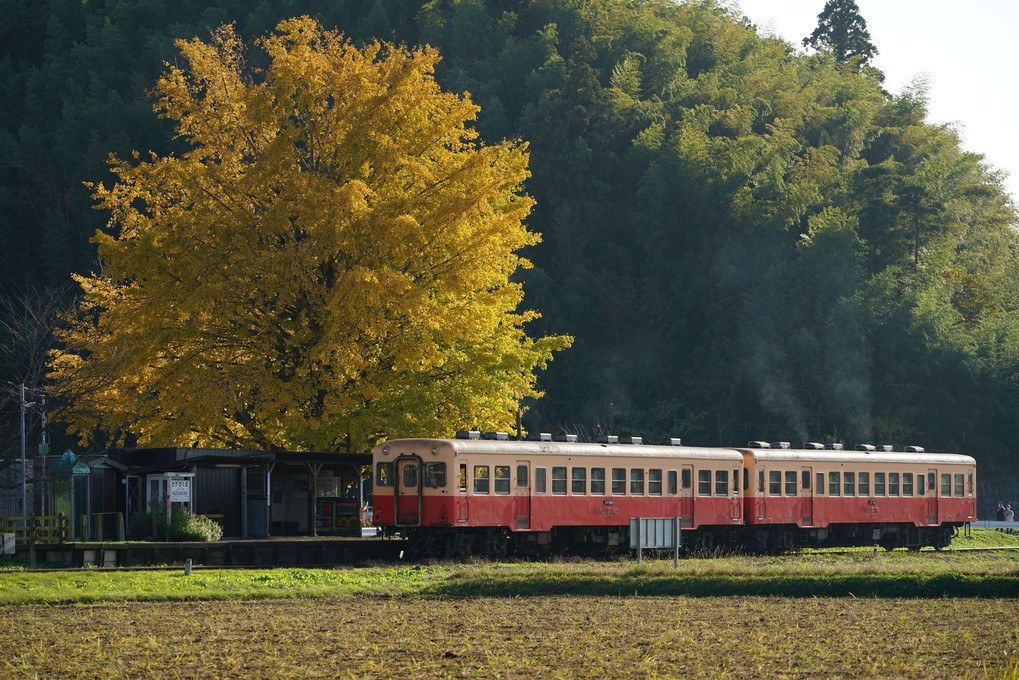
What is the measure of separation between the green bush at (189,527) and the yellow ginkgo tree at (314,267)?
312 cm

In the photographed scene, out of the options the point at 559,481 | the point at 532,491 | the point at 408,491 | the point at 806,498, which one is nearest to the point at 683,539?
the point at 559,481

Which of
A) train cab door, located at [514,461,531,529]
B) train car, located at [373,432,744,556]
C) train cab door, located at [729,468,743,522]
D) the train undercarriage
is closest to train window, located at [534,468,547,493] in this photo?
train car, located at [373,432,744,556]

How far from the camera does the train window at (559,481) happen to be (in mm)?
34344

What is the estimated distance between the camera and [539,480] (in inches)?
1340

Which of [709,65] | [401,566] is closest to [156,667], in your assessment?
[401,566]

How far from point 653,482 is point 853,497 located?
27.2 feet

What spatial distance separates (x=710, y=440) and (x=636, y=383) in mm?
7809

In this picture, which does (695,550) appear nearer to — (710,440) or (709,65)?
(710,440)

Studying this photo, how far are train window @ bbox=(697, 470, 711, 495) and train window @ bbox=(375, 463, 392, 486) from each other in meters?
9.48

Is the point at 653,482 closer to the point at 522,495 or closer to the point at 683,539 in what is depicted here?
the point at 683,539

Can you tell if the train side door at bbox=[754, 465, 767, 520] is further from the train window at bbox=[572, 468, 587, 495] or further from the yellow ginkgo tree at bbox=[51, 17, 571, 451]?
the yellow ginkgo tree at bbox=[51, 17, 571, 451]

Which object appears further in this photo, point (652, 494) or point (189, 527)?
point (652, 494)

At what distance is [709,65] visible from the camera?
Answer: 381 ft

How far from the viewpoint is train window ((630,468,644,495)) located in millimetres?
36250
